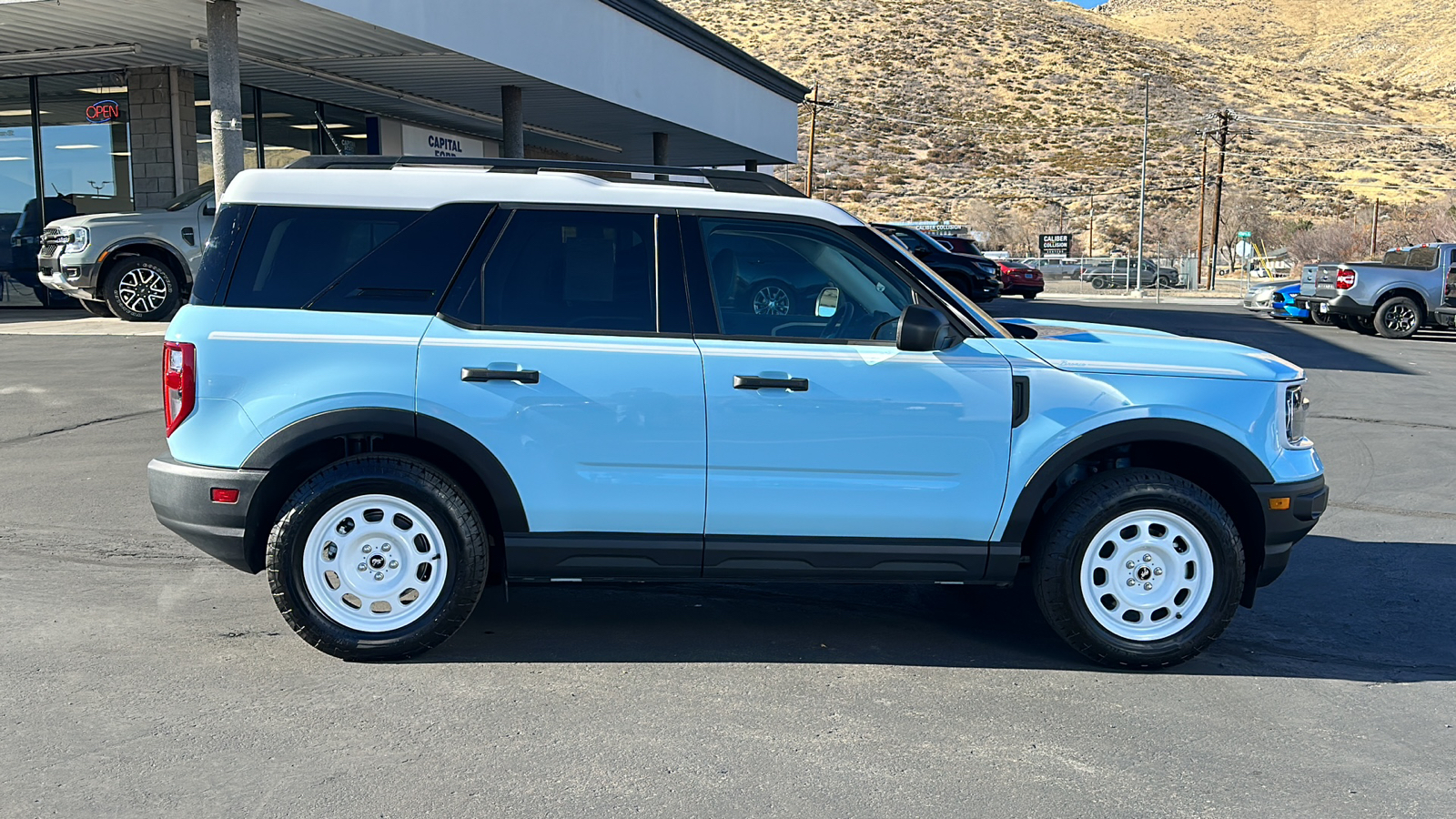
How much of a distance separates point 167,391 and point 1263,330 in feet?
71.4

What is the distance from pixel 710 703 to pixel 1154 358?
2258 millimetres

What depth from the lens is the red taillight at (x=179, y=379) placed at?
15.5ft

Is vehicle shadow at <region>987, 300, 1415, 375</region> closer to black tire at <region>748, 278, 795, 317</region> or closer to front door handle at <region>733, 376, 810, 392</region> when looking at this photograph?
black tire at <region>748, 278, 795, 317</region>

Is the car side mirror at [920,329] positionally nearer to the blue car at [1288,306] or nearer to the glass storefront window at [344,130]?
the glass storefront window at [344,130]

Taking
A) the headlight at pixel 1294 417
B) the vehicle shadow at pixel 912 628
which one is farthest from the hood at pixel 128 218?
the headlight at pixel 1294 417

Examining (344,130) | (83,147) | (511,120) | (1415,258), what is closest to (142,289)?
(83,147)

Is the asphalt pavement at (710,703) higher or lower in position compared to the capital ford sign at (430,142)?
lower

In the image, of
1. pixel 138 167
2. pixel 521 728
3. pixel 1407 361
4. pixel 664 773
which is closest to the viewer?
pixel 664 773

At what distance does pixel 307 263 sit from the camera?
15.8 ft

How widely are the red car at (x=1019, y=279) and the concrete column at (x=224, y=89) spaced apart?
23.2m

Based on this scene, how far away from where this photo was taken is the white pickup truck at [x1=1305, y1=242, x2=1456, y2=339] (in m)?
21.7

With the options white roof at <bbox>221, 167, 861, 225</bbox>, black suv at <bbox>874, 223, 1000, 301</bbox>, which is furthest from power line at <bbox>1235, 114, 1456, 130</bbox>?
white roof at <bbox>221, 167, 861, 225</bbox>

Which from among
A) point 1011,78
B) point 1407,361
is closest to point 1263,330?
point 1407,361

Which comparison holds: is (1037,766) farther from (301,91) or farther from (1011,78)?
(1011,78)
